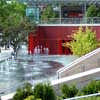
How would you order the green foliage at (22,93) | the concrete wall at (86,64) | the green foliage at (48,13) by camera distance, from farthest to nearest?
the green foliage at (48,13) < the concrete wall at (86,64) < the green foliage at (22,93)

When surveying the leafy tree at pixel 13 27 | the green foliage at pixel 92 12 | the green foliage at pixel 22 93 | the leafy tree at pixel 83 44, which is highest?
the green foliage at pixel 92 12

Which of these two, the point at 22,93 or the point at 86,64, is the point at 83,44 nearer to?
the point at 86,64

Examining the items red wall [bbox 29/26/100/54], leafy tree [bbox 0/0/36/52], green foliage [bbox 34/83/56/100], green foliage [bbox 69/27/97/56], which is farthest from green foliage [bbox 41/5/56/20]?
green foliage [bbox 34/83/56/100]

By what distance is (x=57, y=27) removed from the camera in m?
37.9

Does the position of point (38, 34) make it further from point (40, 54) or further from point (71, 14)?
point (71, 14)

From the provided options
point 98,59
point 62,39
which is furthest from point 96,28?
point 98,59

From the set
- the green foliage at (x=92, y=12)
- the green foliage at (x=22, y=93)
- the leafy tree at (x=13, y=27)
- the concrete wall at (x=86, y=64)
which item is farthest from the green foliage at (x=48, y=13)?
the green foliage at (x=22, y=93)

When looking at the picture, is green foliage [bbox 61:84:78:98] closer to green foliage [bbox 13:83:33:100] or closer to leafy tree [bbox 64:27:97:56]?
green foliage [bbox 13:83:33:100]

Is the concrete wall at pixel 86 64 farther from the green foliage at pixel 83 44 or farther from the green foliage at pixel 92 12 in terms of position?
the green foliage at pixel 92 12

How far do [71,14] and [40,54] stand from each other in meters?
22.8

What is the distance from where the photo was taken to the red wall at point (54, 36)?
1479 inches

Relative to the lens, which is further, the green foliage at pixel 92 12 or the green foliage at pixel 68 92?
the green foliage at pixel 92 12

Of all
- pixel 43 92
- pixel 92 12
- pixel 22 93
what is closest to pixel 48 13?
pixel 92 12

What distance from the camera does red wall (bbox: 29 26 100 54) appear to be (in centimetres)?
3756
